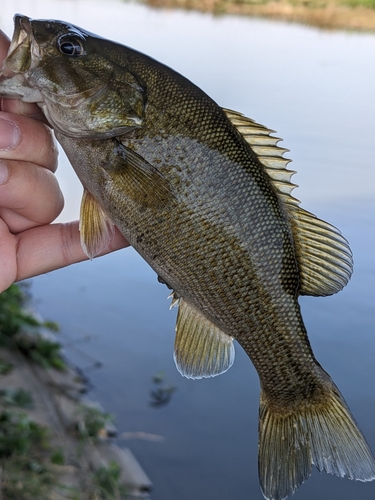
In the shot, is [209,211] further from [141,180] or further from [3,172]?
[3,172]

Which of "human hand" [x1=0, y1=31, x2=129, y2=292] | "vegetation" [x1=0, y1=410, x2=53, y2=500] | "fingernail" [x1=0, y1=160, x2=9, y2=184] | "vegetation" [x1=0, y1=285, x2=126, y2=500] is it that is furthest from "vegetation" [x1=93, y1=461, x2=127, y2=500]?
"fingernail" [x1=0, y1=160, x2=9, y2=184]

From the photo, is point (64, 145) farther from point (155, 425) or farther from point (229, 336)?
point (155, 425)

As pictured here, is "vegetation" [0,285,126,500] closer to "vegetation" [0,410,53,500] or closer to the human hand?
"vegetation" [0,410,53,500]

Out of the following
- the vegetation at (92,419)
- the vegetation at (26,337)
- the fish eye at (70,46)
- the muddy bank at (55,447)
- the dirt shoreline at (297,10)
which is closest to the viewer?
the fish eye at (70,46)

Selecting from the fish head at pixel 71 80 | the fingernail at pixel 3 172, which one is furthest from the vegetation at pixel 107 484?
the fish head at pixel 71 80

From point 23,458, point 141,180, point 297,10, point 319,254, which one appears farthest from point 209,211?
point 297,10

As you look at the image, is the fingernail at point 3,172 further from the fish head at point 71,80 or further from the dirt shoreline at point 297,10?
the dirt shoreline at point 297,10

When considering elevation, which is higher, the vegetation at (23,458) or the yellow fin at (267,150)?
the yellow fin at (267,150)
